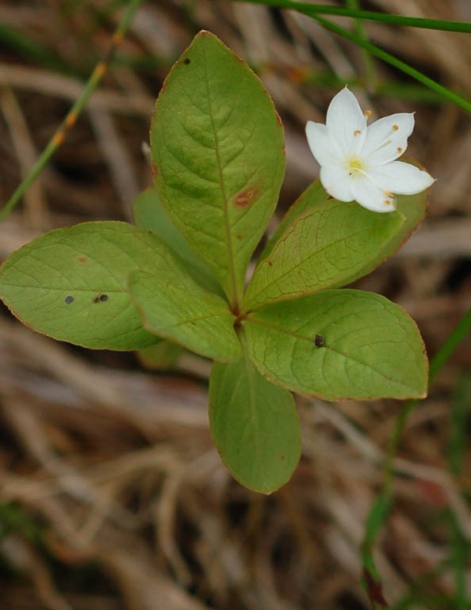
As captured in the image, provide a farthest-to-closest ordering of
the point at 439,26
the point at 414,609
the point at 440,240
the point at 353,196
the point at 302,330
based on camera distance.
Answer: the point at 440,240
the point at 414,609
the point at 439,26
the point at 302,330
the point at 353,196

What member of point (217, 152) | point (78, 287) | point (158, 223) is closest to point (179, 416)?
point (158, 223)

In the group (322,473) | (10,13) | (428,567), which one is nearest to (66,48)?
(10,13)

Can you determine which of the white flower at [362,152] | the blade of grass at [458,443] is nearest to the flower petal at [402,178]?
the white flower at [362,152]

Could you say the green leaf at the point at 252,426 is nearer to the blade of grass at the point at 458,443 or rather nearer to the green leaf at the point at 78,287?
the green leaf at the point at 78,287

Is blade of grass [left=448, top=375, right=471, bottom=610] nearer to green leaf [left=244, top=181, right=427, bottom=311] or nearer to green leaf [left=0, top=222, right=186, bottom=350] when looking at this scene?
green leaf [left=244, top=181, right=427, bottom=311]

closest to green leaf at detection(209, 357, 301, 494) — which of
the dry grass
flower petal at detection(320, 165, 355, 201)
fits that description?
flower petal at detection(320, 165, 355, 201)

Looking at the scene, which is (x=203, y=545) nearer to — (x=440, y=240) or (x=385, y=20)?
(x=440, y=240)

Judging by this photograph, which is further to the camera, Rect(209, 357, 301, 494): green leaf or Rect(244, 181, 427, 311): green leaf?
Rect(209, 357, 301, 494): green leaf
